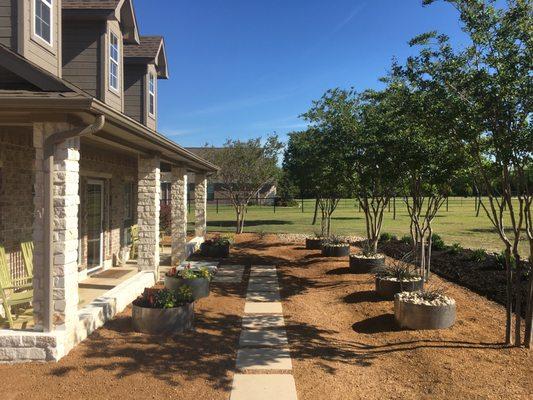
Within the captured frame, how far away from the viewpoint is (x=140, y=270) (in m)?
9.30

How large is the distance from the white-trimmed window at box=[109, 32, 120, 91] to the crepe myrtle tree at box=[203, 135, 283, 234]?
1195 cm

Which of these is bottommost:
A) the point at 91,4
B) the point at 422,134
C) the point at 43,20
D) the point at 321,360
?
the point at 321,360

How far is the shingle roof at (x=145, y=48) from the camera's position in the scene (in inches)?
458

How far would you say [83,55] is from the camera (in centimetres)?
876

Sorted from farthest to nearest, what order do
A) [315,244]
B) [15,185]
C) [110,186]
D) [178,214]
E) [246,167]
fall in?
[246,167]
[315,244]
[178,214]
[110,186]
[15,185]

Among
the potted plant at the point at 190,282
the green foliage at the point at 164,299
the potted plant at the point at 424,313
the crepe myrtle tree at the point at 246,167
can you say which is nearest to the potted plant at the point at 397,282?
the potted plant at the point at 424,313

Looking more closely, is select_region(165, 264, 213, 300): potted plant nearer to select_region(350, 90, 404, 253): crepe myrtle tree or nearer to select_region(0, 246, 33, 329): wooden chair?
select_region(0, 246, 33, 329): wooden chair

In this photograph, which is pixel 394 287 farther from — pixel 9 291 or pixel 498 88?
pixel 9 291

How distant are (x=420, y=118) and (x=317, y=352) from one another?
3.36 m

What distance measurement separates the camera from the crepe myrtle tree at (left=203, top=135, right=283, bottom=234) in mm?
21469

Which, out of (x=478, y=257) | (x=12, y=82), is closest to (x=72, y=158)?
(x=12, y=82)

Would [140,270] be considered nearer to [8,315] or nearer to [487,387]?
[8,315]

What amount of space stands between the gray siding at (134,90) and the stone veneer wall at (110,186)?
3.84 ft

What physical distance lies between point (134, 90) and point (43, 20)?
4700 millimetres
